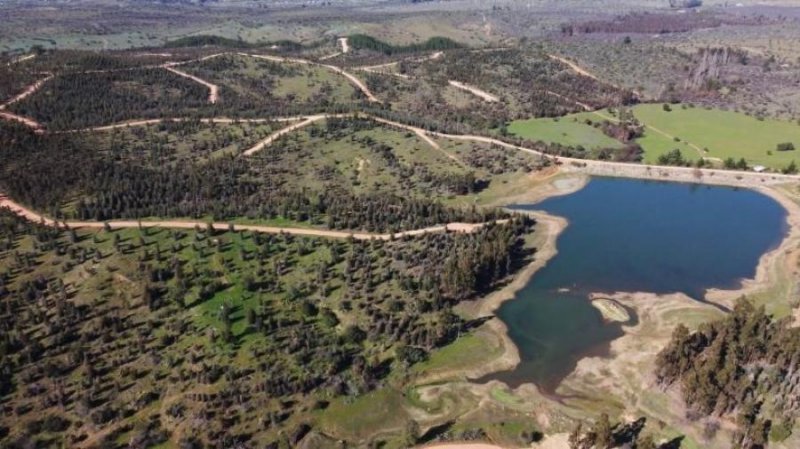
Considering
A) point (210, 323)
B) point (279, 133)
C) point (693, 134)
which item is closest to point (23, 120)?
point (279, 133)

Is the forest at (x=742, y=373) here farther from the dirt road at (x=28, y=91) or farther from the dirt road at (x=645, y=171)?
the dirt road at (x=28, y=91)

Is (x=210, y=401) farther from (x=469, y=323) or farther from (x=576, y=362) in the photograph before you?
(x=576, y=362)

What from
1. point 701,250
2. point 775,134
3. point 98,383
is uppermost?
point 775,134

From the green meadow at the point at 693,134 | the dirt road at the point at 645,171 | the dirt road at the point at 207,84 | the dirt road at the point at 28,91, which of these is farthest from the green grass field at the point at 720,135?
the dirt road at the point at 28,91

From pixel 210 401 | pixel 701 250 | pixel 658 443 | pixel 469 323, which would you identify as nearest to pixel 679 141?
pixel 701 250

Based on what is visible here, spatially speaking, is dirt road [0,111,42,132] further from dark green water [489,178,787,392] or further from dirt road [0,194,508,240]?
dark green water [489,178,787,392]

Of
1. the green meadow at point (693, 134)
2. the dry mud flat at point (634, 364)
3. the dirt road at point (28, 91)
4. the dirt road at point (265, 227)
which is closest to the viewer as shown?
the dry mud flat at point (634, 364)

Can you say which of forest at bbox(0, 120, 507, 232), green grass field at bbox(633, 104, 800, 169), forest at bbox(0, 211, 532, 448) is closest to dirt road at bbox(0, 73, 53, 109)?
forest at bbox(0, 120, 507, 232)
